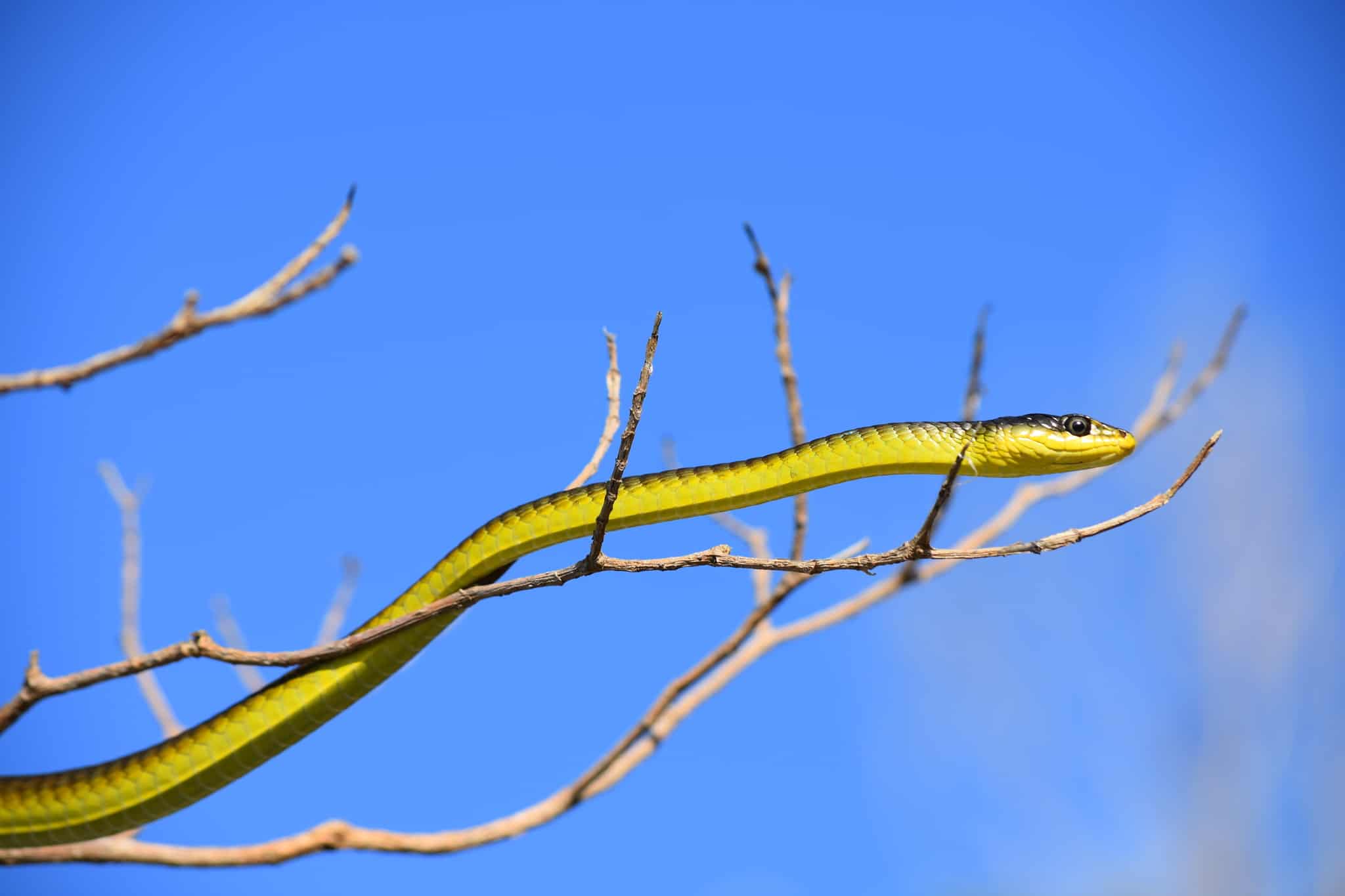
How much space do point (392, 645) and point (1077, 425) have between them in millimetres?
3283

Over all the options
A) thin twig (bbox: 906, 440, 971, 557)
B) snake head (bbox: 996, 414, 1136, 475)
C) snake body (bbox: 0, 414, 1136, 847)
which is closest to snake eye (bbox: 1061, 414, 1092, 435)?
snake head (bbox: 996, 414, 1136, 475)

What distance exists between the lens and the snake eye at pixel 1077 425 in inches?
217

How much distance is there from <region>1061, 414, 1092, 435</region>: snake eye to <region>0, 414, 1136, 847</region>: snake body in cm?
52

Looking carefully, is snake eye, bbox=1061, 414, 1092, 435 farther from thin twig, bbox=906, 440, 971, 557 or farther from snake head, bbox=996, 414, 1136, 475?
thin twig, bbox=906, 440, 971, 557

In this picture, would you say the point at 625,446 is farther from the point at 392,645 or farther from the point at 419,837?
the point at 419,837

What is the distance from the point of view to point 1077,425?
5516mm

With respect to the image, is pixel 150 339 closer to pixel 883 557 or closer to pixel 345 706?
pixel 345 706

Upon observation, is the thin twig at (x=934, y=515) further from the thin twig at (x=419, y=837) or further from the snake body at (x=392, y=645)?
the thin twig at (x=419, y=837)

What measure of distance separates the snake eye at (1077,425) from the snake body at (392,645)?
0.52m

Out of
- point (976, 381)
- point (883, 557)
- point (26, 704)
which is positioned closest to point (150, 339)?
point (26, 704)

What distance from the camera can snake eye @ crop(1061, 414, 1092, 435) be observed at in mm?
5504

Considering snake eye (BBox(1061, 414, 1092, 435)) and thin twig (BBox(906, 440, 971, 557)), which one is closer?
thin twig (BBox(906, 440, 971, 557))

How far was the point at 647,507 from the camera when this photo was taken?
4758mm

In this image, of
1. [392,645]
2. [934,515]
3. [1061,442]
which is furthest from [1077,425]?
[392,645]
